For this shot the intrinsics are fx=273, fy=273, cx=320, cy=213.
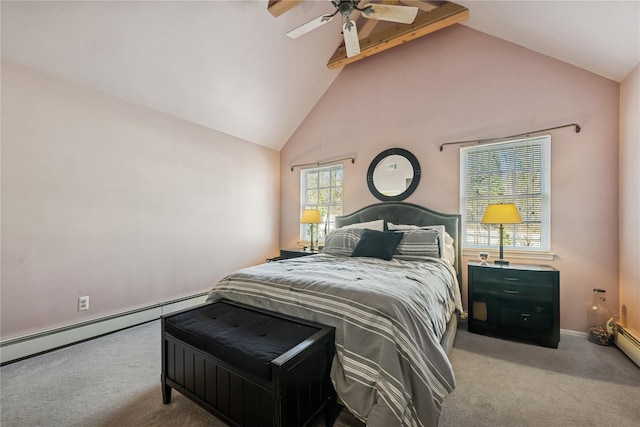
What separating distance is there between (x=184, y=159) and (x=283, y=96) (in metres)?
1.73

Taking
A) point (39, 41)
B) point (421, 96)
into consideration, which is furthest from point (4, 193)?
point (421, 96)

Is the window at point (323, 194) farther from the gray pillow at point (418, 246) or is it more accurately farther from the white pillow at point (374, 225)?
the gray pillow at point (418, 246)

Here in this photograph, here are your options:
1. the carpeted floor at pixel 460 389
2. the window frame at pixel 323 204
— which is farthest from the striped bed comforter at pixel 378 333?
the window frame at pixel 323 204

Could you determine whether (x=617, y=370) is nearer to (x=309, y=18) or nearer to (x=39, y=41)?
(x=309, y=18)

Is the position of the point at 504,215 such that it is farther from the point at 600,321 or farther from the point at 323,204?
the point at 323,204

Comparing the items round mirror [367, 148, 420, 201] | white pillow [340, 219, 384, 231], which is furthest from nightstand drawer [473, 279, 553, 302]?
round mirror [367, 148, 420, 201]

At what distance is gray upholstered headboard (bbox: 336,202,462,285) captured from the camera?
326 centimetres

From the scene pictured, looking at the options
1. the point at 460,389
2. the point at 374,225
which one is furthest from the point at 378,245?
the point at 460,389

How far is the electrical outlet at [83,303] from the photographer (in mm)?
2664

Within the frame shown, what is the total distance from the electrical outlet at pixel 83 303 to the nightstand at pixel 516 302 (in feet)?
12.7

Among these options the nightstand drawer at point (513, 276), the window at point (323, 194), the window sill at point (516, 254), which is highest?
the window at point (323, 194)

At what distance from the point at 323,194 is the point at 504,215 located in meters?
2.59

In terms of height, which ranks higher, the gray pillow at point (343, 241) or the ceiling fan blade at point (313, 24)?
the ceiling fan blade at point (313, 24)

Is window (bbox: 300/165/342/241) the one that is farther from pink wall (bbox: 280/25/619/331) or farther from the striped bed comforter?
the striped bed comforter
